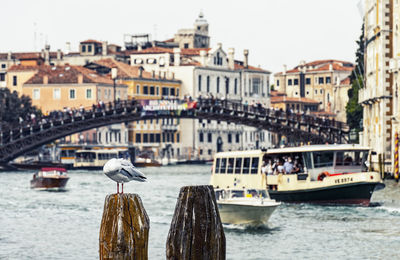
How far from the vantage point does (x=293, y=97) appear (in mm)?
131500

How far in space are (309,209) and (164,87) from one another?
6793 cm

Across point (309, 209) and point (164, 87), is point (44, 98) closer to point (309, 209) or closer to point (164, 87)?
point (164, 87)

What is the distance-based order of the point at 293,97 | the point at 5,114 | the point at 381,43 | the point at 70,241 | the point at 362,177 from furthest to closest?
the point at 293,97, the point at 5,114, the point at 381,43, the point at 362,177, the point at 70,241

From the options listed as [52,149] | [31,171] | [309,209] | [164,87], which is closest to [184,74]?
[164,87]

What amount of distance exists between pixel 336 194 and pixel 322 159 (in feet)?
3.58

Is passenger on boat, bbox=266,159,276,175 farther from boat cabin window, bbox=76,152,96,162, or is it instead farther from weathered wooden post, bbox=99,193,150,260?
boat cabin window, bbox=76,152,96,162

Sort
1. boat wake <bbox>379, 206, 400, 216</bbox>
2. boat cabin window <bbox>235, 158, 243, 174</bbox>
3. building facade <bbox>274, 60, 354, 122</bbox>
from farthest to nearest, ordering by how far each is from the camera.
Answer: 1. building facade <bbox>274, 60, 354, 122</bbox>
2. boat cabin window <bbox>235, 158, 243, 174</bbox>
3. boat wake <bbox>379, 206, 400, 216</bbox>

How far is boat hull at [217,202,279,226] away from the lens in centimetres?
2578

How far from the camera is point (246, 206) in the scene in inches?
1013

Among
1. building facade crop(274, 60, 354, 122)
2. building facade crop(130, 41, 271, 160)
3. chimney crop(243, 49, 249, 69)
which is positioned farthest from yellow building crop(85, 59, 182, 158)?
building facade crop(274, 60, 354, 122)

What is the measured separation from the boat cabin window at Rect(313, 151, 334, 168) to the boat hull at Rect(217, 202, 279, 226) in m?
6.59

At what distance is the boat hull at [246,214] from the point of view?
2578cm

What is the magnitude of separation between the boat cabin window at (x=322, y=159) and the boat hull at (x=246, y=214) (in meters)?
6.59

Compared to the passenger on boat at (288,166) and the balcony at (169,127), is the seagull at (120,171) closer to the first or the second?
the passenger on boat at (288,166)
